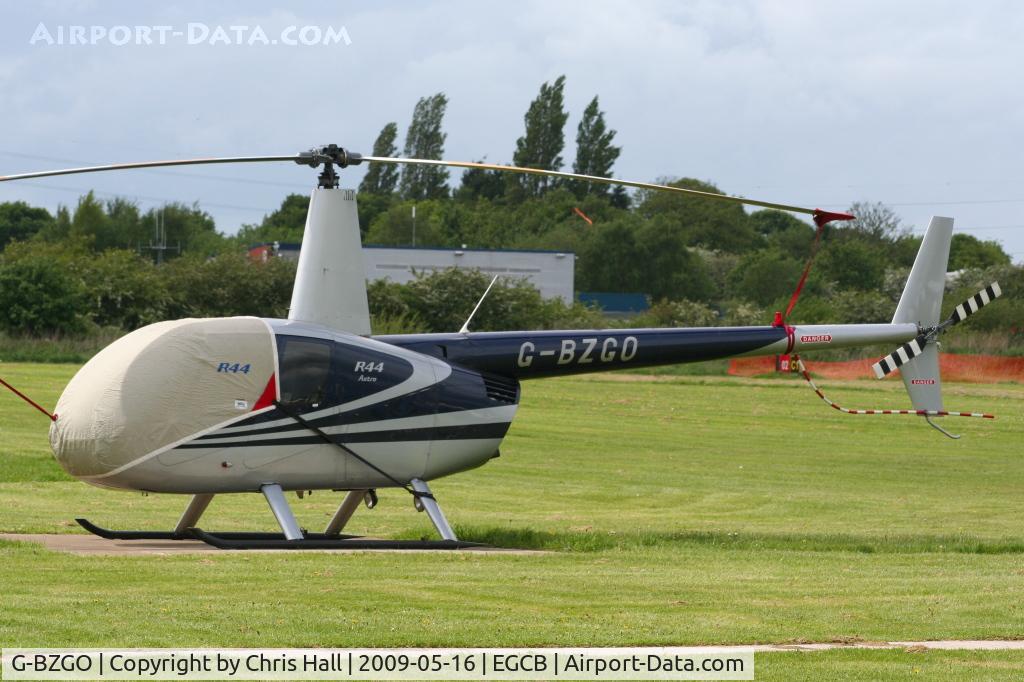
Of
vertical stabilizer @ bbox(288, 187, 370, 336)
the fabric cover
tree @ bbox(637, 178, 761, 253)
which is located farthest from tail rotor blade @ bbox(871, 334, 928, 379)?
tree @ bbox(637, 178, 761, 253)

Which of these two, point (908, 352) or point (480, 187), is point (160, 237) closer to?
point (480, 187)

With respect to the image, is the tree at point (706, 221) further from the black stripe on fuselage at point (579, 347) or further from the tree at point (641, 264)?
the black stripe on fuselage at point (579, 347)

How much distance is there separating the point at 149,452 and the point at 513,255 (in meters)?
83.8

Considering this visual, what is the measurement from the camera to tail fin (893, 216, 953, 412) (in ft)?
66.8

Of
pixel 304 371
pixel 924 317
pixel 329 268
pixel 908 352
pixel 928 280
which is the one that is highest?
pixel 928 280

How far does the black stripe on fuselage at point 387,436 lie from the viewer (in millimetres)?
15602

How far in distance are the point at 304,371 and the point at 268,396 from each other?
50cm

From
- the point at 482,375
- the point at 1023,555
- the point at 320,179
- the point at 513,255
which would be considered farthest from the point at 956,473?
the point at 513,255

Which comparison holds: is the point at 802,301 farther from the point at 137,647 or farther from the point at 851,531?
the point at 137,647

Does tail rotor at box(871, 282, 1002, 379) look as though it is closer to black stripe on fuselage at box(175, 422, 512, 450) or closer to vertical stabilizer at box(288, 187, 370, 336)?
black stripe on fuselage at box(175, 422, 512, 450)

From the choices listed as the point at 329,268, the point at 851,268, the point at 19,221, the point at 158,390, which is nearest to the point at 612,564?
the point at 329,268

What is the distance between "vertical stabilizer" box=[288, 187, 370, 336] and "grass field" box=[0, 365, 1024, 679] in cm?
297

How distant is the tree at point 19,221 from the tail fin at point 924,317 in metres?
126

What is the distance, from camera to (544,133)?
146m
